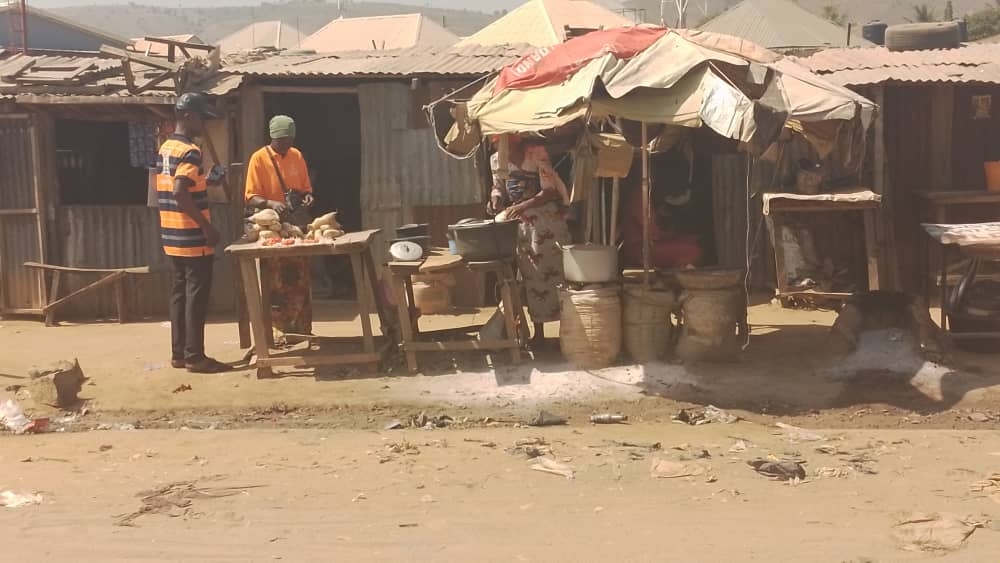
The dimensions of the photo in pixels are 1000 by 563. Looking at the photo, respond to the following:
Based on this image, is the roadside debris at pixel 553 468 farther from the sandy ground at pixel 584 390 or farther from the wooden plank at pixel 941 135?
the wooden plank at pixel 941 135

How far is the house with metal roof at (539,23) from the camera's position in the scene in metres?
16.0

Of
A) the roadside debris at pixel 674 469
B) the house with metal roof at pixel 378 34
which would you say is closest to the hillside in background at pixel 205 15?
the house with metal roof at pixel 378 34

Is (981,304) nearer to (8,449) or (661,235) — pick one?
(661,235)

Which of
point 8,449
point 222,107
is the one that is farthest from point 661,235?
point 8,449

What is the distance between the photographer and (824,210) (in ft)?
32.7

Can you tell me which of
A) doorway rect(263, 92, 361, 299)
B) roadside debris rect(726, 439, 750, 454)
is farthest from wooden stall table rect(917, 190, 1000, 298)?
doorway rect(263, 92, 361, 299)

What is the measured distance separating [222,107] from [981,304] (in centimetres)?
783

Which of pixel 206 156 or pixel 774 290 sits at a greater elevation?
pixel 206 156

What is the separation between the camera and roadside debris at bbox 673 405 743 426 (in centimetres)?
665

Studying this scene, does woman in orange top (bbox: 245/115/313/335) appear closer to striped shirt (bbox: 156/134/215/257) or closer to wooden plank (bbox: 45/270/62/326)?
striped shirt (bbox: 156/134/215/257)

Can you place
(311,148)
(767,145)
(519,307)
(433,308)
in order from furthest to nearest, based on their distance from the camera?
(311,148), (433,308), (519,307), (767,145)

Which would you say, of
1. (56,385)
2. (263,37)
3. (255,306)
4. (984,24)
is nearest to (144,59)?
(255,306)

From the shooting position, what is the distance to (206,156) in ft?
36.0

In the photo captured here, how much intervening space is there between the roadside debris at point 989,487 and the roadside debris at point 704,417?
1.77 m
